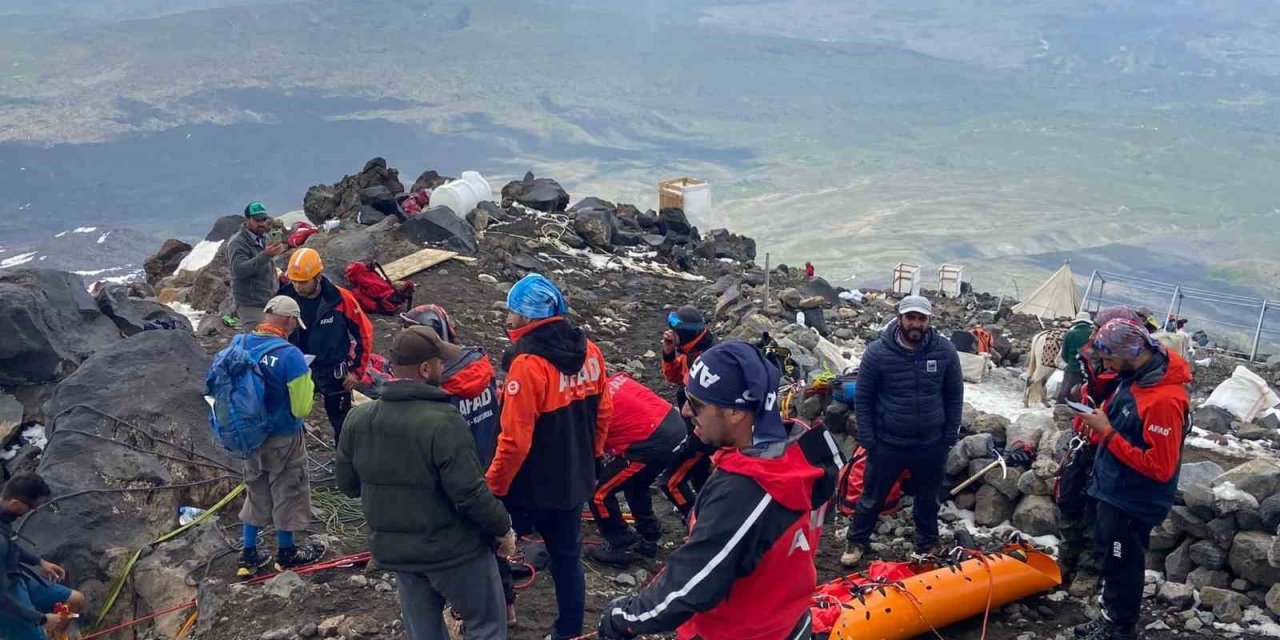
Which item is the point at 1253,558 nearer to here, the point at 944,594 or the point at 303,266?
the point at 944,594

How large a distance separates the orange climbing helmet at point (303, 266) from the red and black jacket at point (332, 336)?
0.41 ft

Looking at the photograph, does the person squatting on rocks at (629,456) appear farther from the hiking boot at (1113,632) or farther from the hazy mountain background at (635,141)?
the hazy mountain background at (635,141)

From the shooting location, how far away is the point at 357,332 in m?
6.59

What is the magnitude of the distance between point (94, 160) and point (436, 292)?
13395cm

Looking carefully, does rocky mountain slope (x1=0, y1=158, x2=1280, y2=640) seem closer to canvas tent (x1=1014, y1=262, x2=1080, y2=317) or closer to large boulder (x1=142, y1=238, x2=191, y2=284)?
large boulder (x1=142, y1=238, x2=191, y2=284)

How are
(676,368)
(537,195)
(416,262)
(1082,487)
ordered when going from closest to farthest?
(1082,487), (676,368), (416,262), (537,195)

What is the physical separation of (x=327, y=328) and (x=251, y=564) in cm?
147

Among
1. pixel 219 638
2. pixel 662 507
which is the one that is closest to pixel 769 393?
pixel 219 638

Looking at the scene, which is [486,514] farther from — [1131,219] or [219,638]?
[1131,219]

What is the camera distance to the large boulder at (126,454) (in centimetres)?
626

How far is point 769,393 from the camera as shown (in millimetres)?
3209

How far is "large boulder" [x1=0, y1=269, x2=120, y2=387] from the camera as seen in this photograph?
347 inches

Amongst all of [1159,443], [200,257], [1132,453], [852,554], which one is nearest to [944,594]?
[852,554]

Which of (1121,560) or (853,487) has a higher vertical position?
(1121,560)
